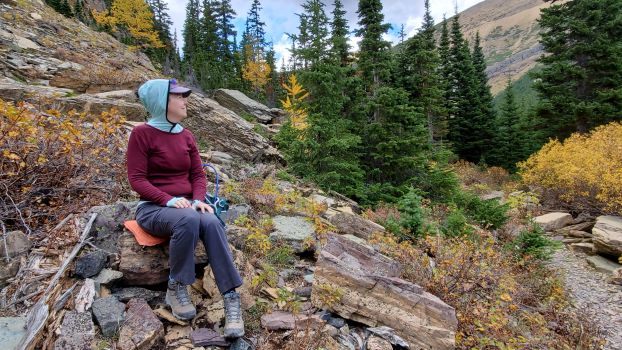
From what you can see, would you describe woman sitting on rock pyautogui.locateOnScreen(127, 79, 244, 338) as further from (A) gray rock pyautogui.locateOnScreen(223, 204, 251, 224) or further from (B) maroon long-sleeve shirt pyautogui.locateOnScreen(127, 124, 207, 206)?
(A) gray rock pyautogui.locateOnScreen(223, 204, 251, 224)

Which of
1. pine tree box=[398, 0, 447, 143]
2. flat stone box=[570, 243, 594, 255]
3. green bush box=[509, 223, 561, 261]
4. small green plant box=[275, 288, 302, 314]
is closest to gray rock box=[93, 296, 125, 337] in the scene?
small green plant box=[275, 288, 302, 314]

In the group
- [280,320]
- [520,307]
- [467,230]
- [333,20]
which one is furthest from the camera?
[333,20]

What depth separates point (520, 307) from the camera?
240 inches

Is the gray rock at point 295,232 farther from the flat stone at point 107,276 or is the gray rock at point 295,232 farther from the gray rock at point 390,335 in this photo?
the flat stone at point 107,276

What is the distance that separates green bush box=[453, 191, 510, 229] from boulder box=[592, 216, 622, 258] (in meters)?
2.34

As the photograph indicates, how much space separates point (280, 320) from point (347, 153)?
958 centimetres

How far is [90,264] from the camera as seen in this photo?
3367mm

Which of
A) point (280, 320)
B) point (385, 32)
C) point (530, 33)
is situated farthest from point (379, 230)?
point (530, 33)

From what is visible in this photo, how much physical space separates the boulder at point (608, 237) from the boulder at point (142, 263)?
1132 centimetres

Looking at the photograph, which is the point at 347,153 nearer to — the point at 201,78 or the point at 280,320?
the point at 280,320

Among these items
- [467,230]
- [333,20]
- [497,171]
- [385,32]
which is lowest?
[497,171]

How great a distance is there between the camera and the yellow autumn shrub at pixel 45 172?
13.5ft

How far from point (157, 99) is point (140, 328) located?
2138mm

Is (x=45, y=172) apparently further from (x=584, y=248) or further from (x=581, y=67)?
(x=581, y=67)
